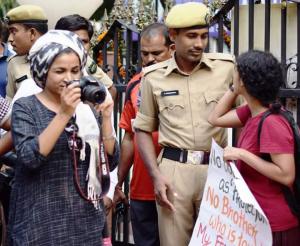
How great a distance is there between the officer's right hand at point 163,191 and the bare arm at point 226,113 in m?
0.45

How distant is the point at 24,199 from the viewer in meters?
3.12

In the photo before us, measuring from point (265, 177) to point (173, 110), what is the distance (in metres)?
0.76

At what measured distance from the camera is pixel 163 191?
3889 mm

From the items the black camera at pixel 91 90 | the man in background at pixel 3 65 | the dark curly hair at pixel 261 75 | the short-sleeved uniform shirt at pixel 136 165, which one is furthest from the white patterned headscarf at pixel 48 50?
the man in background at pixel 3 65

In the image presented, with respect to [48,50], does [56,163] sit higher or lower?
lower

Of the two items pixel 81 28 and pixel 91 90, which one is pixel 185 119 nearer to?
pixel 91 90

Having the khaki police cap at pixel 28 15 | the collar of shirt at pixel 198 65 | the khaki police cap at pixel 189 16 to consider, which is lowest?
the collar of shirt at pixel 198 65

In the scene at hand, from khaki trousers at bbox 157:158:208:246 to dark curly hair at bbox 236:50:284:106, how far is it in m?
0.64

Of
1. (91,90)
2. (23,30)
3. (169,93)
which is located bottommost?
(169,93)

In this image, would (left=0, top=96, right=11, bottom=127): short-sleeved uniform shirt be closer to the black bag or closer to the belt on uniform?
the belt on uniform

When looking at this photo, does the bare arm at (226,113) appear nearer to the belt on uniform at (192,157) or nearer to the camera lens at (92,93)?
the belt on uniform at (192,157)

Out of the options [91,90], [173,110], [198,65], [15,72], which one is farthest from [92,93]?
[15,72]

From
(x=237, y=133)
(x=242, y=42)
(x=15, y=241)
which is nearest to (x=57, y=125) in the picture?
(x=15, y=241)

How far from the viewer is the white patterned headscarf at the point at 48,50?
3.11 metres
